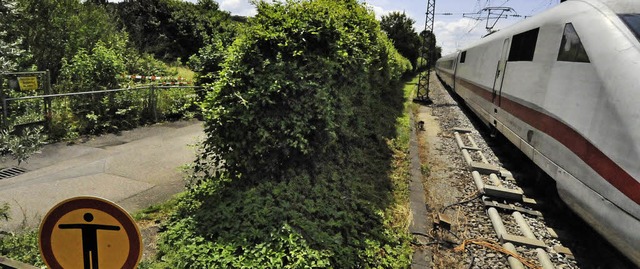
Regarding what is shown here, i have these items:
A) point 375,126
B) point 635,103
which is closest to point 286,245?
point 635,103

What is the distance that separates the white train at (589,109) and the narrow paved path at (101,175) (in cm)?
457

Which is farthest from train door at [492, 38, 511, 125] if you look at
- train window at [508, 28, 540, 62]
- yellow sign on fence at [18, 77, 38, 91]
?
yellow sign on fence at [18, 77, 38, 91]

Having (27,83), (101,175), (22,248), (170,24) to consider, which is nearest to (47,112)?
(27,83)

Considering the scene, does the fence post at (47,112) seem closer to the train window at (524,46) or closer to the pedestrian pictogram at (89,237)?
the pedestrian pictogram at (89,237)

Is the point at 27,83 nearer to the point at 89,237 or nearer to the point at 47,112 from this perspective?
the point at 47,112

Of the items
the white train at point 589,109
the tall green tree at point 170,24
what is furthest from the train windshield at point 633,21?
the tall green tree at point 170,24

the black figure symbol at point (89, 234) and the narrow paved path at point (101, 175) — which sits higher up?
the black figure symbol at point (89, 234)

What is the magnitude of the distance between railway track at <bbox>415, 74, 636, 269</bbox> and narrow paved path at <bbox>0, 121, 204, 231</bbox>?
367 centimetres

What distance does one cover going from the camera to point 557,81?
5090 millimetres

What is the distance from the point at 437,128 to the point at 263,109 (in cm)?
952

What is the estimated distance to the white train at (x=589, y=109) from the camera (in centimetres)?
345

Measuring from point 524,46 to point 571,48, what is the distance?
218 cm

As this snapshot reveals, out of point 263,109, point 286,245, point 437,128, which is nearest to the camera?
point 286,245

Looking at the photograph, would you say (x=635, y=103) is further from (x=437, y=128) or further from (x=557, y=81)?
(x=437, y=128)
